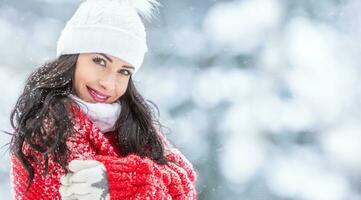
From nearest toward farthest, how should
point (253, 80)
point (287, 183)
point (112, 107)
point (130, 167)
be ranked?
point (130, 167)
point (112, 107)
point (287, 183)
point (253, 80)

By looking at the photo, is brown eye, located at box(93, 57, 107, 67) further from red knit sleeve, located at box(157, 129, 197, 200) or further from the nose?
red knit sleeve, located at box(157, 129, 197, 200)

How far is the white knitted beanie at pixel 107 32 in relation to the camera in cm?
121

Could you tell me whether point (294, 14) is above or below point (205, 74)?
above

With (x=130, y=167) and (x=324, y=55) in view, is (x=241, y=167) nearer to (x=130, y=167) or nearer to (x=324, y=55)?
(x=324, y=55)

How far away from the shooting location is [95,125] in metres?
1.19

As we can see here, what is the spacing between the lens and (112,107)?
1221 millimetres

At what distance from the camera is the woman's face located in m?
1.18

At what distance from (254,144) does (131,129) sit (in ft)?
9.19

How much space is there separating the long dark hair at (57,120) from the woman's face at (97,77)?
0.02 meters

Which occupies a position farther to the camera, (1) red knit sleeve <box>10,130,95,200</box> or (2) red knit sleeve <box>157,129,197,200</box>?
(2) red knit sleeve <box>157,129,197,200</box>

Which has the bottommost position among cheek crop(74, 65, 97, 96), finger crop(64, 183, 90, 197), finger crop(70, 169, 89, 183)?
finger crop(64, 183, 90, 197)

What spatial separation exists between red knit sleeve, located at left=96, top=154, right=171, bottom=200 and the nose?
0.47ft

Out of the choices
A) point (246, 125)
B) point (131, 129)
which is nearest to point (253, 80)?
point (246, 125)

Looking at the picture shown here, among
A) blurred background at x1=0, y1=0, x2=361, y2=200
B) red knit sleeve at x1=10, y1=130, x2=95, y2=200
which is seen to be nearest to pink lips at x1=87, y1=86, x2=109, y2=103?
red knit sleeve at x1=10, y1=130, x2=95, y2=200
